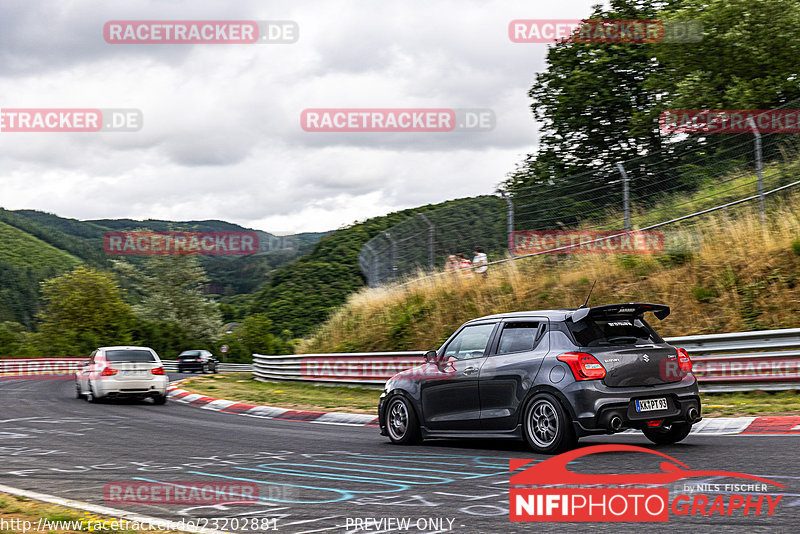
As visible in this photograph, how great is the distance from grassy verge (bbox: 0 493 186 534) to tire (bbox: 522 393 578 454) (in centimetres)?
443

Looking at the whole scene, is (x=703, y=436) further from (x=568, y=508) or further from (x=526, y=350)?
(x=568, y=508)

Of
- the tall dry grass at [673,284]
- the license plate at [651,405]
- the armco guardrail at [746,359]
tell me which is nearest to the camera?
the license plate at [651,405]

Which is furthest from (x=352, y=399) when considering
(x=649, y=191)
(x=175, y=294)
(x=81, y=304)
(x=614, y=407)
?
(x=175, y=294)

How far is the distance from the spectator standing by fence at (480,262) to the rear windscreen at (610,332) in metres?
13.6

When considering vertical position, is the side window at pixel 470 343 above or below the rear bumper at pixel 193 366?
above

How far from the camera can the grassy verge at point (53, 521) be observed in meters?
5.44

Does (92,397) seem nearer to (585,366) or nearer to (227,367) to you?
(585,366)

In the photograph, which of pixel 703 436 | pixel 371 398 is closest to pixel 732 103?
pixel 371 398

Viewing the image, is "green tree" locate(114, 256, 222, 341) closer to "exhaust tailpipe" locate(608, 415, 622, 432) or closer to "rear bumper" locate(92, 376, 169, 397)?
"rear bumper" locate(92, 376, 169, 397)

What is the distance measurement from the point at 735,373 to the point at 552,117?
22.2 m

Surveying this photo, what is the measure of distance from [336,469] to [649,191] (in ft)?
39.8

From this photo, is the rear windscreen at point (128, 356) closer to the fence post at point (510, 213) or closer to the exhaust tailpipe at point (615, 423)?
the fence post at point (510, 213)

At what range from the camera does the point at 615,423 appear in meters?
8.51

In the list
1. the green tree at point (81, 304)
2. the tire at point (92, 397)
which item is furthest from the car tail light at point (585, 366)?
the green tree at point (81, 304)
